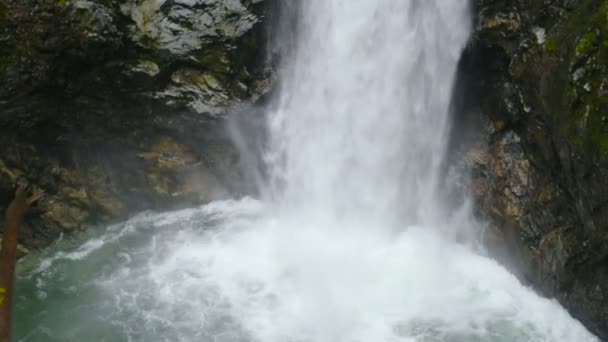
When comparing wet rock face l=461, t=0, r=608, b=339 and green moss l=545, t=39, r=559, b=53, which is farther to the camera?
green moss l=545, t=39, r=559, b=53

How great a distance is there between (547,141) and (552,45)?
172 centimetres

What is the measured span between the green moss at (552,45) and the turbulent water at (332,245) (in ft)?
7.56

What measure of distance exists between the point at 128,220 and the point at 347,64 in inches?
280

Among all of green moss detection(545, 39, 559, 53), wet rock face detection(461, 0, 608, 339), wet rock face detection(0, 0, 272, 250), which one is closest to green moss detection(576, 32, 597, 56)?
wet rock face detection(461, 0, 608, 339)

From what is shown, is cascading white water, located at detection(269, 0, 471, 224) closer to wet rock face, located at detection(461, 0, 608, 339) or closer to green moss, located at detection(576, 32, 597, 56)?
wet rock face, located at detection(461, 0, 608, 339)

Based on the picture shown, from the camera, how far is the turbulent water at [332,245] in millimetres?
10531

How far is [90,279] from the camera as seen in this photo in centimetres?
1224

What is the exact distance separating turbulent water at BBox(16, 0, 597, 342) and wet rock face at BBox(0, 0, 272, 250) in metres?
0.92

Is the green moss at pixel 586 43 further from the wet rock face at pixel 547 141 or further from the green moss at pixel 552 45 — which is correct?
the green moss at pixel 552 45

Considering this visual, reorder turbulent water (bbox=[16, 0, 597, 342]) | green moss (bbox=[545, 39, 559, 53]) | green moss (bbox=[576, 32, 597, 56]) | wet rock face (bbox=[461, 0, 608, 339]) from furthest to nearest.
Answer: turbulent water (bbox=[16, 0, 597, 342]), green moss (bbox=[545, 39, 559, 53]), wet rock face (bbox=[461, 0, 608, 339]), green moss (bbox=[576, 32, 597, 56])

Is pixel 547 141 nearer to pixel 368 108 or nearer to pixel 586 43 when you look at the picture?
pixel 586 43

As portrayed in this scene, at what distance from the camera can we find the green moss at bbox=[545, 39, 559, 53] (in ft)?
28.7

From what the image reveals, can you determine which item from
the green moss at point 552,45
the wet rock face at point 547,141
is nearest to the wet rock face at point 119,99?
the wet rock face at point 547,141

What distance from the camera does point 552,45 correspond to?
883 centimetres
